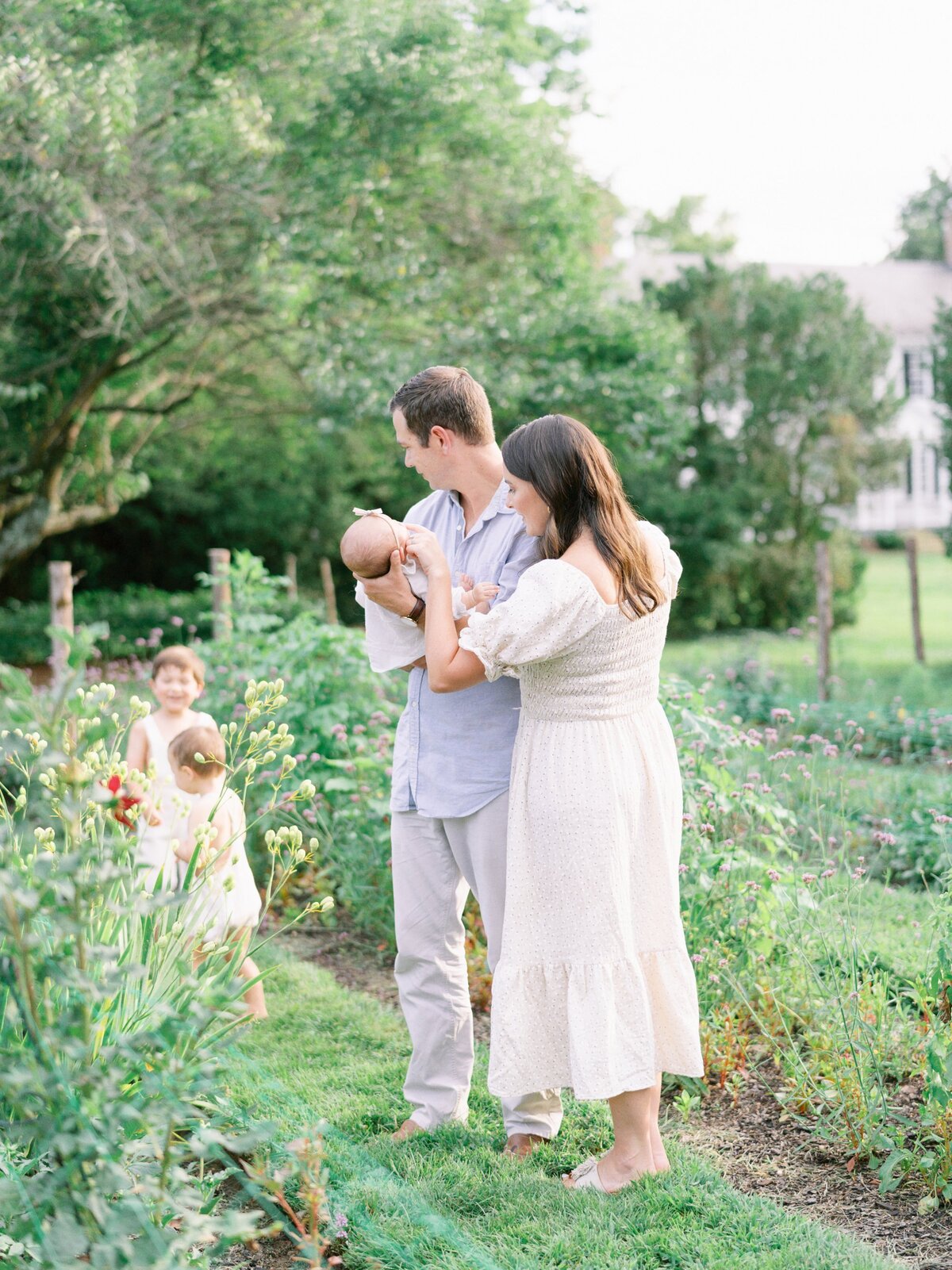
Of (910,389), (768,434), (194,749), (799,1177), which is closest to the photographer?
(799,1177)

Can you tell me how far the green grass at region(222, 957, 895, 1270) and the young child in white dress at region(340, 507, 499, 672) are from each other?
119cm

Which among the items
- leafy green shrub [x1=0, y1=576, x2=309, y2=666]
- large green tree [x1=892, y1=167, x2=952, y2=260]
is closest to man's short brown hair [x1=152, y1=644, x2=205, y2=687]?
leafy green shrub [x1=0, y1=576, x2=309, y2=666]

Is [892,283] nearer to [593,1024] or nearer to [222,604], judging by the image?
[222,604]

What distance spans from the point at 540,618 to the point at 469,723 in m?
0.55

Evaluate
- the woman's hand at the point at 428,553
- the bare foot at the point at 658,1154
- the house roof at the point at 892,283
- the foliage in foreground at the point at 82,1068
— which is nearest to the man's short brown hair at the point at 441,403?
the woman's hand at the point at 428,553

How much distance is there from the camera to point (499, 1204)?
9.25 ft

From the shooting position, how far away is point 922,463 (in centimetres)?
3556

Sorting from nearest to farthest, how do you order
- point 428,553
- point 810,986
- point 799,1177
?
point 428,553 < point 799,1177 < point 810,986

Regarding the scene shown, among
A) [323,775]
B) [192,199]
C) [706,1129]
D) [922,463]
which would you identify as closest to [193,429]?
[192,199]

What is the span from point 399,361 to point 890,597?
1451cm

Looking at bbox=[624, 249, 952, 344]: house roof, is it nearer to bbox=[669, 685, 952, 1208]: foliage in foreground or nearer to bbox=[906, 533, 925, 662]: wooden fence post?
bbox=[906, 533, 925, 662]: wooden fence post

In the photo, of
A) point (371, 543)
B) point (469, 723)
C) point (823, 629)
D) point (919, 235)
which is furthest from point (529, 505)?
point (919, 235)

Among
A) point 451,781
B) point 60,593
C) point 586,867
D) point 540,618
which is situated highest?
point 540,618

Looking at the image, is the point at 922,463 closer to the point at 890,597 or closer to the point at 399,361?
the point at 890,597
